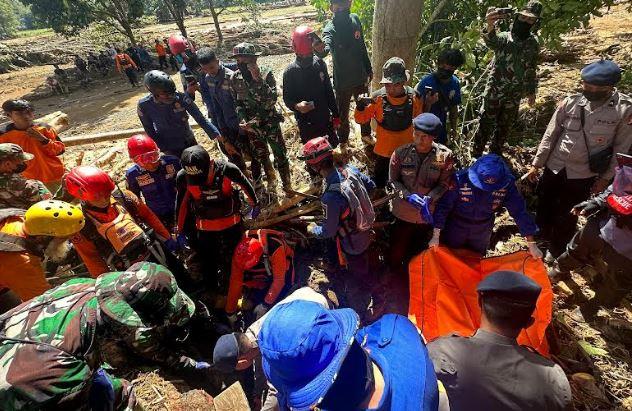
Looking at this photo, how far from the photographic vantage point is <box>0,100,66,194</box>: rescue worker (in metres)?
4.20

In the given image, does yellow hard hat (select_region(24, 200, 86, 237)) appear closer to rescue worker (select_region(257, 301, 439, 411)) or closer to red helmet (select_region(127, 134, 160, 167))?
red helmet (select_region(127, 134, 160, 167))

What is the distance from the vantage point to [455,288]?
309 centimetres

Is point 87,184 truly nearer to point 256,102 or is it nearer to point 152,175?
point 152,175

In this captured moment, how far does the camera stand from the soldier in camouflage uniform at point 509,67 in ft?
13.5

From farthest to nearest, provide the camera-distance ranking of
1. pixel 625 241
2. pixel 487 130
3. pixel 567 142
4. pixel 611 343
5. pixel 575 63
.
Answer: pixel 575 63
pixel 487 130
pixel 567 142
pixel 611 343
pixel 625 241

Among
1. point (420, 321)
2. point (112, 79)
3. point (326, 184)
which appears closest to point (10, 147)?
point (326, 184)

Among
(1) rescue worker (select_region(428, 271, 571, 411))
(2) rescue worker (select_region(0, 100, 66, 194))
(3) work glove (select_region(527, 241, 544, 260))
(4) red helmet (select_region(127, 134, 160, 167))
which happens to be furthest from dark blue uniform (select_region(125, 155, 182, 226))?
(3) work glove (select_region(527, 241, 544, 260))

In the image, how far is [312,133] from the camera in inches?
192

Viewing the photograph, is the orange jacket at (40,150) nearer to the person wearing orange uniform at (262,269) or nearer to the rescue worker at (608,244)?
the person wearing orange uniform at (262,269)

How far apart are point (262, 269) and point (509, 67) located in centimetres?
395

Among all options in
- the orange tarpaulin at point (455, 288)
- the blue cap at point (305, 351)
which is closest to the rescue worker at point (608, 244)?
the orange tarpaulin at point (455, 288)

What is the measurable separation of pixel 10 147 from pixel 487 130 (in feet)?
18.9

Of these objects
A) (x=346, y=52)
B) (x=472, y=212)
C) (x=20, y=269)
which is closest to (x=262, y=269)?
(x=20, y=269)

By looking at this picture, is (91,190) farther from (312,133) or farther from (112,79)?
(112,79)
